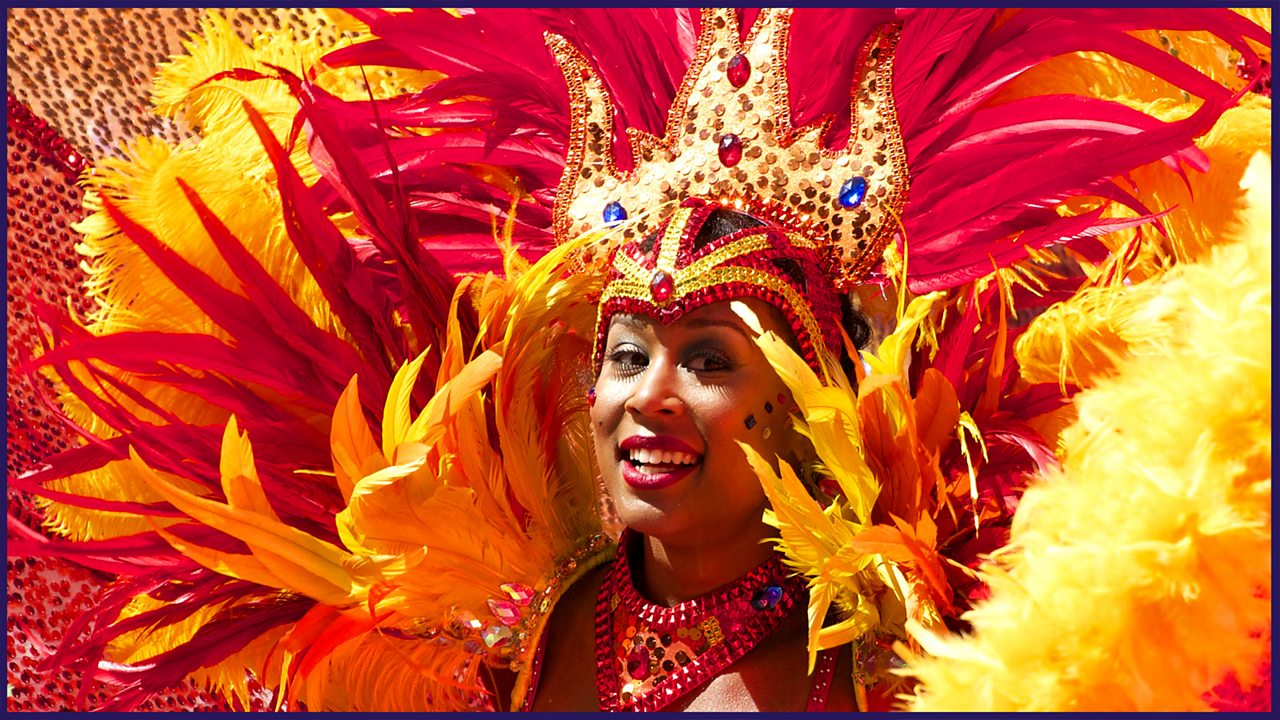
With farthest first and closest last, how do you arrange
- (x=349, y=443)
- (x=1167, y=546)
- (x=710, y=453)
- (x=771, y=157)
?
1. (x=771, y=157)
2. (x=349, y=443)
3. (x=710, y=453)
4. (x=1167, y=546)

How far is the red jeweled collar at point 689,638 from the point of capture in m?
2.19

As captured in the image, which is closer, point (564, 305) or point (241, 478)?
point (241, 478)

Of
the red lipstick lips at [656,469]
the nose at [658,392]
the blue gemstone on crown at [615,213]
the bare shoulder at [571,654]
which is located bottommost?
the bare shoulder at [571,654]

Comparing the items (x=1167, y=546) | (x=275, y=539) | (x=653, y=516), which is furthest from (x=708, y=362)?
(x=1167, y=546)

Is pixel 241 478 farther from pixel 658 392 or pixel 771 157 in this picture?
pixel 771 157

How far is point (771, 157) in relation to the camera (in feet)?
7.65

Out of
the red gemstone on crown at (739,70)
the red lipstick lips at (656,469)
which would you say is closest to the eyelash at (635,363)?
the red lipstick lips at (656,469)

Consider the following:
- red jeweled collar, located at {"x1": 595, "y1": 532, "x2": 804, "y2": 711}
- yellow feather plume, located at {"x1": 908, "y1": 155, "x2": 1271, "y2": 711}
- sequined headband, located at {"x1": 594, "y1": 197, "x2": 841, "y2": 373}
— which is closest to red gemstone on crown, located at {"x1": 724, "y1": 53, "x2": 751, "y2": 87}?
sequined headband, located at {"x1": 594, "y1": 197, "x2": 841, "y2": 373}

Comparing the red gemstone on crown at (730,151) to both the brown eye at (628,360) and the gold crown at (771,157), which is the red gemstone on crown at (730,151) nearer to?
the gold crown at (771,157)

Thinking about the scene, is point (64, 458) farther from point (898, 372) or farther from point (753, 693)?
point (898, 372)

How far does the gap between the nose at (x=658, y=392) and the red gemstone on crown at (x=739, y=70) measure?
1.66 feet

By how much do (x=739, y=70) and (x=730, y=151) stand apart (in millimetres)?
136

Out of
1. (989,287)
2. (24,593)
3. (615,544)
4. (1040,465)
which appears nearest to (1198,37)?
(989,287)

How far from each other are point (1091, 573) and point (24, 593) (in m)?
2.23
